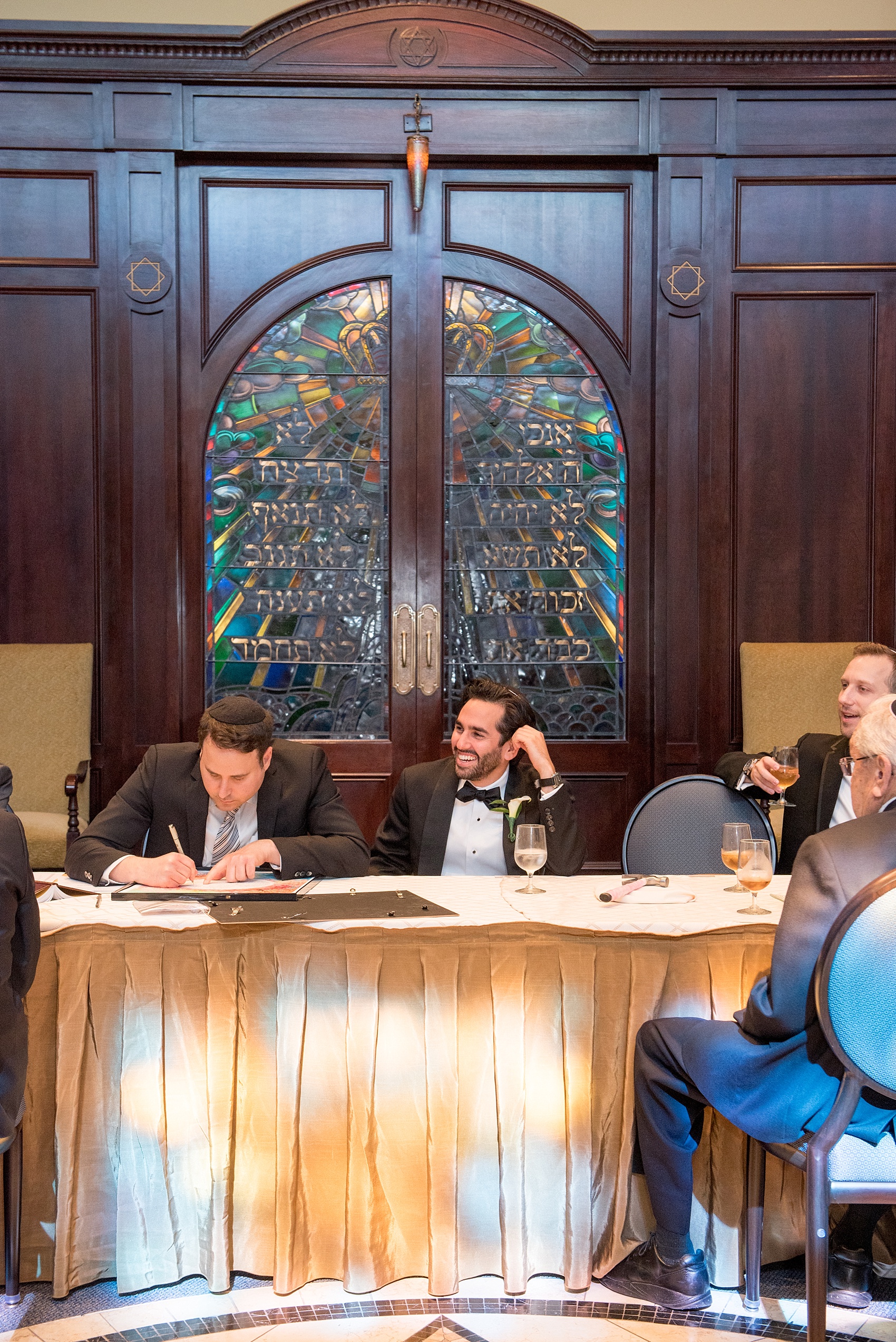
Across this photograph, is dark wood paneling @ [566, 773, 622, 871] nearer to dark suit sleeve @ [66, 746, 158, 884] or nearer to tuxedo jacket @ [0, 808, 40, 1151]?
dark suit sleeve @ [66, 746, 158, 884]

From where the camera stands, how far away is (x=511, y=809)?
2.96 meters

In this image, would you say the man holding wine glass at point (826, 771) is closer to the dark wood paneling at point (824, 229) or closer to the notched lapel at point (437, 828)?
the notched lapel at point (437, 828)

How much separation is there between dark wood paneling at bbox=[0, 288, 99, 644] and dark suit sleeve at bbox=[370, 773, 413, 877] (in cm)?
199

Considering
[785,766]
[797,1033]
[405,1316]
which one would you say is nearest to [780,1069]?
[797,1033]

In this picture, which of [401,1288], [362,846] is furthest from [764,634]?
[401,1288]

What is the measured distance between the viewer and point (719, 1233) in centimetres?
241

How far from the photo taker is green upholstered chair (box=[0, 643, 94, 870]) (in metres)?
4.68

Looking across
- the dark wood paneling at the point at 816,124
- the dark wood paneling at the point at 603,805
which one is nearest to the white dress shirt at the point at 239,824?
the dark wood paneling at the point at 603,805

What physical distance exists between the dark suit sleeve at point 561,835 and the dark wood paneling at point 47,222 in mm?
3011

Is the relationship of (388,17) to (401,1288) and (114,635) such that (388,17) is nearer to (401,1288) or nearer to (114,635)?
(114,635)

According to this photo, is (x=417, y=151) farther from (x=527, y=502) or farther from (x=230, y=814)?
(x=230, y=814)

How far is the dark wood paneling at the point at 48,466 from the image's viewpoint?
15.7 ft

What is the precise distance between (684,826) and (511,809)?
72cm

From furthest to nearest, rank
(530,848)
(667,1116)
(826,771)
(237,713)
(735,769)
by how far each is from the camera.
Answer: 1. (735,769)
2. (826,771)
3. (237,713)
4. (530,848)
5. (667,1116)
